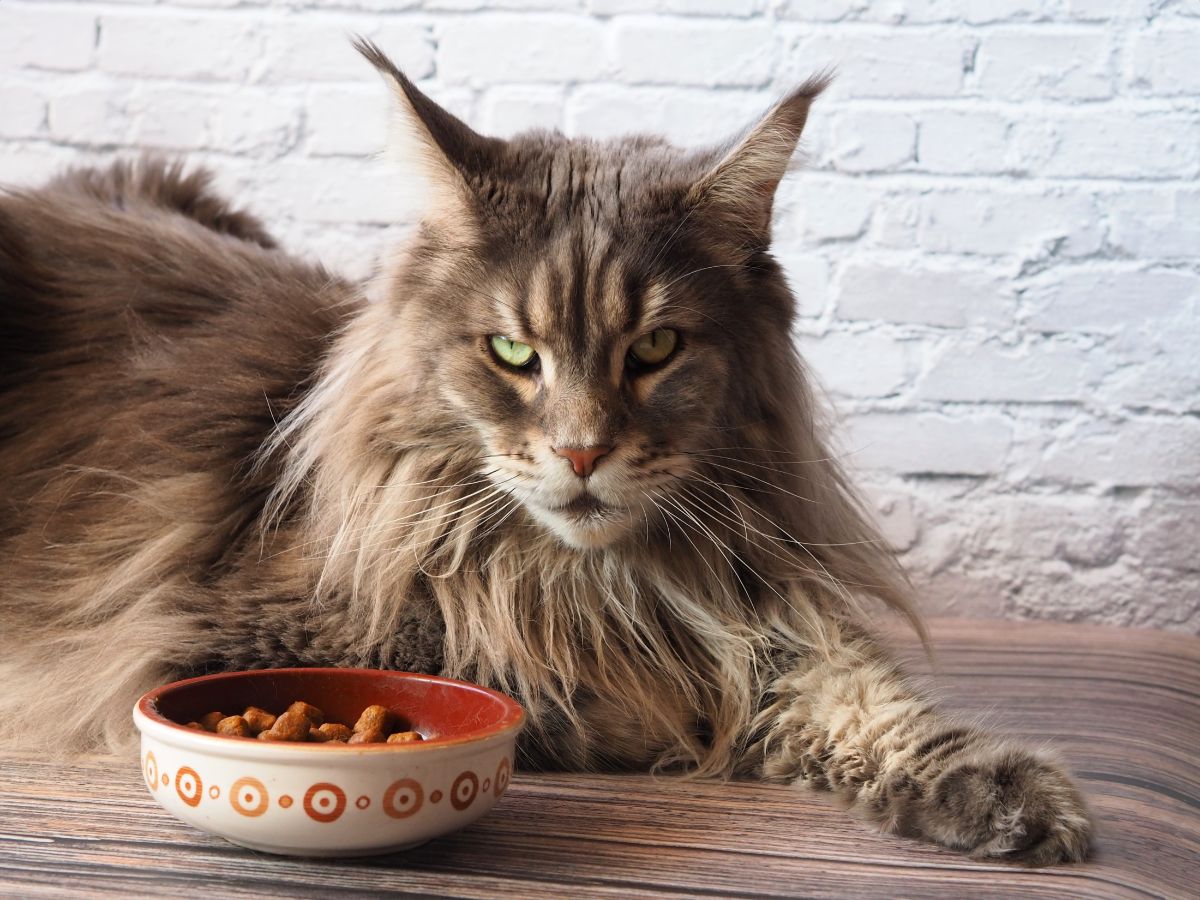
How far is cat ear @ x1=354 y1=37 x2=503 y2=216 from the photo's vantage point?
139 cm

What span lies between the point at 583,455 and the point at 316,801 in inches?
18.8

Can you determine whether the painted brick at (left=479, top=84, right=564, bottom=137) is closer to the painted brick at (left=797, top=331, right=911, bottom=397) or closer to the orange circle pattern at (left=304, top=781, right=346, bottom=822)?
the painted brick at (left=797, top=331, right=911, bottom=397)

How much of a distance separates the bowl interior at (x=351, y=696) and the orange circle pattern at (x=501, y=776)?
68 millimetres

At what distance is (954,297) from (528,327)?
4.95 ft

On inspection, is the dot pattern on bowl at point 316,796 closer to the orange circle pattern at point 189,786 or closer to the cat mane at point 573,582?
the orange circle pattern at point 189,786

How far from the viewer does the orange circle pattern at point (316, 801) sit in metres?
1.00

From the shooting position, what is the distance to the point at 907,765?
1266 mm

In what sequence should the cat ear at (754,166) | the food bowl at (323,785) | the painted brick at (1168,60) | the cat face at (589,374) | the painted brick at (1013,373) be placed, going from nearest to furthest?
the food bowl at (323,785) → the cat face at (589,374) → the cat ear at (754,166) → the painted brick at (1168,60) → the painted brick at (1013,373)

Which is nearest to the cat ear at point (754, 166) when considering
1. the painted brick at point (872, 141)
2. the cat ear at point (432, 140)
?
the cat ear at point (432, 140)

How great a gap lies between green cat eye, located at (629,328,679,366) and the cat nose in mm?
148

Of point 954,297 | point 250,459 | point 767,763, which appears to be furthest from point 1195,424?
point 250,459

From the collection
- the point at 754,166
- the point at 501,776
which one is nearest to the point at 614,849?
the point at 501,776

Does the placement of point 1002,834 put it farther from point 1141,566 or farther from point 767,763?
point 1141,566

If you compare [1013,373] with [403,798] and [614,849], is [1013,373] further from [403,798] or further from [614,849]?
[403,798]
